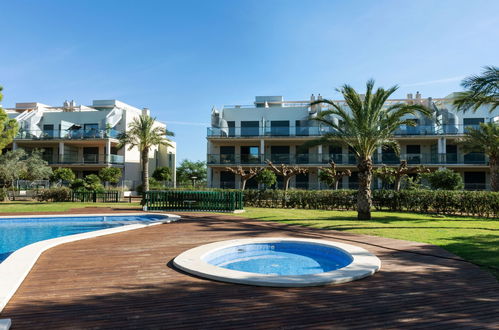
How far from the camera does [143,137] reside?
88.5 feet

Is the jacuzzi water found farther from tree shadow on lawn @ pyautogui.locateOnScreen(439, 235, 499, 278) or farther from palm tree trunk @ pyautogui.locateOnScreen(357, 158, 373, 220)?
palm tree trunk @ pyautogui.locateOnScreen(357, 158, 373, 220)

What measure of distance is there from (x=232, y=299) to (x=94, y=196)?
Answer: 24.9 metres

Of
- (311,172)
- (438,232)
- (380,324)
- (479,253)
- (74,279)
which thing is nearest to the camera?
(380,324)

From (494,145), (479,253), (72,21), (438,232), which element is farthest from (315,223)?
(494,145)

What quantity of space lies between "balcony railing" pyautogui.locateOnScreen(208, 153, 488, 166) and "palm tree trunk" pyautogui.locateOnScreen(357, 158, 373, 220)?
13935 millimetres

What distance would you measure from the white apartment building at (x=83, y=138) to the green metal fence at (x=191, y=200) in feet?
52.3

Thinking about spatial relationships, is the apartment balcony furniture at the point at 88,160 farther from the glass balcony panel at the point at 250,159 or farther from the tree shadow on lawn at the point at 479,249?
the tree shadow on lawn at the point at 479,249

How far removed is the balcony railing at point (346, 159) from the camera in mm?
29875

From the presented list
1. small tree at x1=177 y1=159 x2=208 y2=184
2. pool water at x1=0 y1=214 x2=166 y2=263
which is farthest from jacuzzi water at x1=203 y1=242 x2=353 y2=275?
small tree at x1=177 y1=159 x2=208 y2=184

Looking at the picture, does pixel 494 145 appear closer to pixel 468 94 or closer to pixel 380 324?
pixel 468 94

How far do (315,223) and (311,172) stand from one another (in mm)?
18684

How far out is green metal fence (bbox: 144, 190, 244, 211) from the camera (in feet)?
63.8

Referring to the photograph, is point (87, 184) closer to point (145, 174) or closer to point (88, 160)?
point (145, 174)

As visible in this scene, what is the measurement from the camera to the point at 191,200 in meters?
19.9
